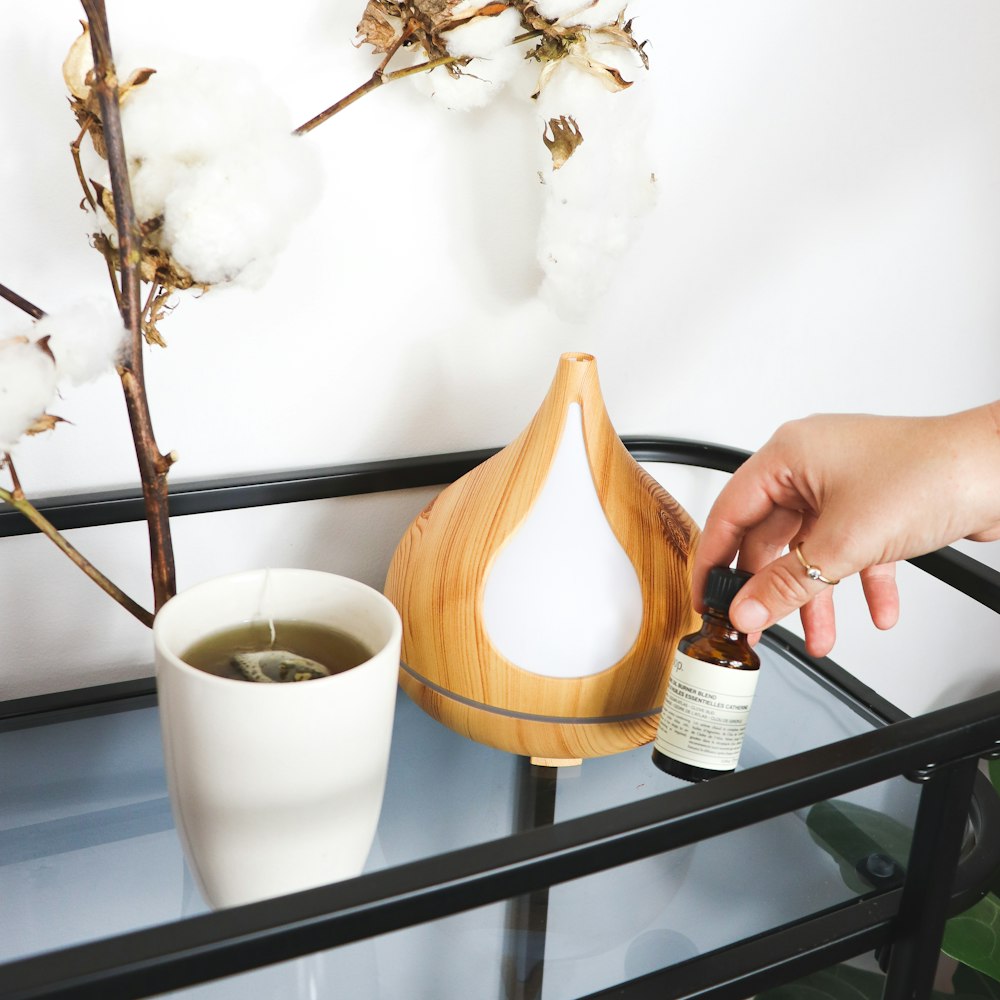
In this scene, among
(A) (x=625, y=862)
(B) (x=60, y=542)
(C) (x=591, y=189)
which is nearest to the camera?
(A) (x=625, y=862)

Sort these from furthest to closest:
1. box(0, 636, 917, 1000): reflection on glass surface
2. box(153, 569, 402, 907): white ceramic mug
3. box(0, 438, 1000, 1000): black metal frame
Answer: box(0, 636, 917, 1000): reflection on glass surface < box(153, 569, 402, 907): white ceramic mug < box(0, 438, 1000, 1000): black metal frame

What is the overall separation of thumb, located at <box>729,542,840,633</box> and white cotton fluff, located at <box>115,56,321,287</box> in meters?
0.25

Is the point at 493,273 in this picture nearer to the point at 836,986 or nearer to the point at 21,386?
the point at 21,386

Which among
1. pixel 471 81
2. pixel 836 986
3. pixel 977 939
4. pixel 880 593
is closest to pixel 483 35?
pixel 471 81

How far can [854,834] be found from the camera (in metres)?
0.55

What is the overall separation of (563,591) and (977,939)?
1.85 ft

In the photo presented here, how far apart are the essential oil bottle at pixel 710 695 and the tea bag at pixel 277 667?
0.15 meters

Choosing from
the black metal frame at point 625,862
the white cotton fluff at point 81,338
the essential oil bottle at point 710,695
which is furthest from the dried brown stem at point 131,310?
the essential oil bottle at point 710,695

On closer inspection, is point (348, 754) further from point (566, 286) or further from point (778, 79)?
point (778, 79)

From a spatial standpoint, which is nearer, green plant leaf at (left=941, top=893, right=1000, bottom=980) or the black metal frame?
the black metal frame

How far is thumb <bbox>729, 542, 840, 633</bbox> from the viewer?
432mm

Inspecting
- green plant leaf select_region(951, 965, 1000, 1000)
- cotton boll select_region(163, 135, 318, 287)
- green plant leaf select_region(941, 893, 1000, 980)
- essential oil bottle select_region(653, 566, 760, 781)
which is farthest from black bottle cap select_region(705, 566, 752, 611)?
green plant leaf select_region(951, 965, 1000, 1000)

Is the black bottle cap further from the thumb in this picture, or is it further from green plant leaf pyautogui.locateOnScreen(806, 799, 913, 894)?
green plant leaf pyautogui.locateOnScreen(806, 799, 913, 894)

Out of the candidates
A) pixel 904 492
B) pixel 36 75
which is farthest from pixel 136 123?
pixel 904 492
